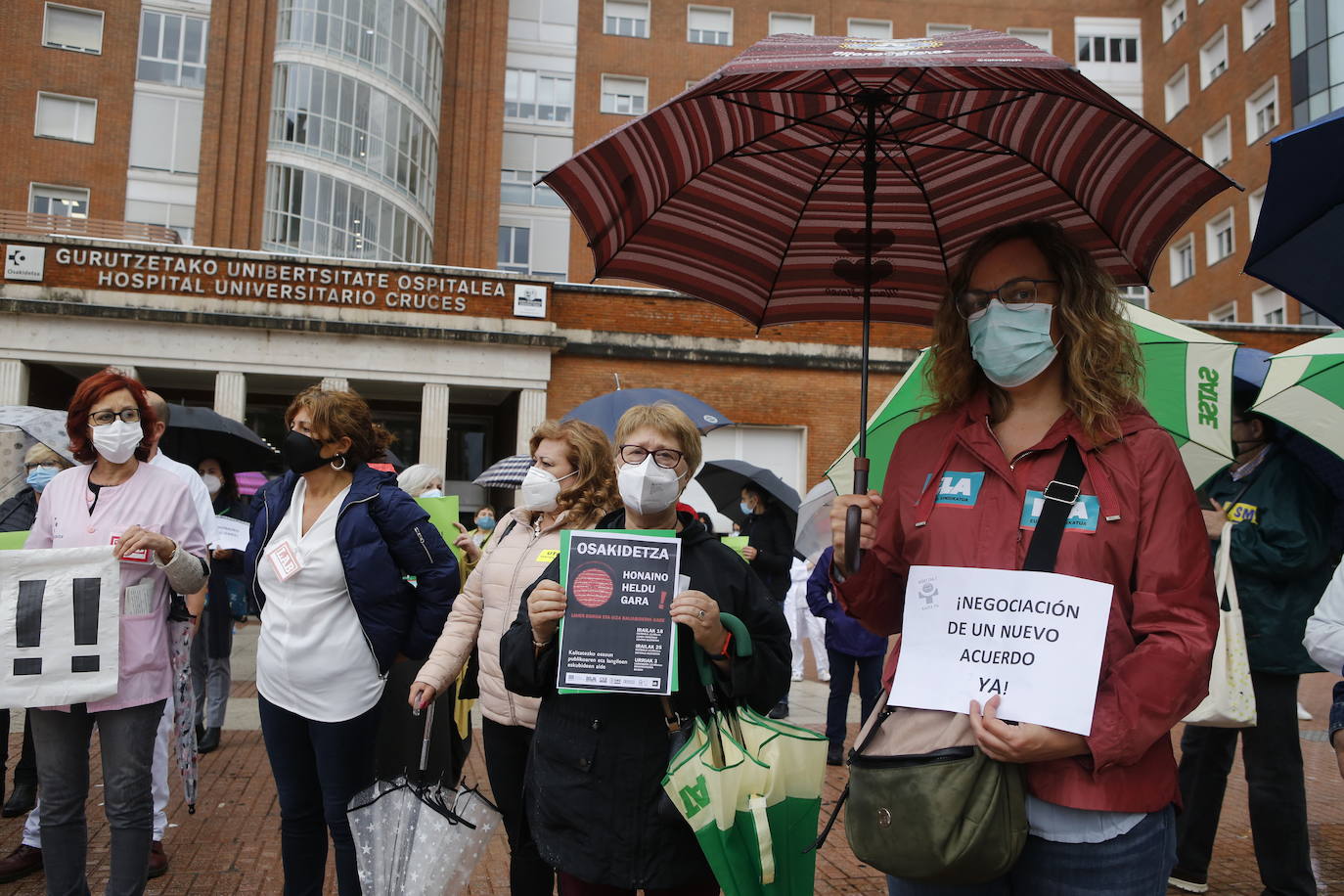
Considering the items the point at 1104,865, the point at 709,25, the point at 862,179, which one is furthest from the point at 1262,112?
the point at 1104,865

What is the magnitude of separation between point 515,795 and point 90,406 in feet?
7.96

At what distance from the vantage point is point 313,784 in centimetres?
394

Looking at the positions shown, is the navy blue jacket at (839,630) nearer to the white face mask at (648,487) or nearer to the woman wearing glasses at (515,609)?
the woman wearing glasses at (515,609)

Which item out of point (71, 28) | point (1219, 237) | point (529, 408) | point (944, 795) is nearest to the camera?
point (944, 795)

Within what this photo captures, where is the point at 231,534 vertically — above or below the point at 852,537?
below

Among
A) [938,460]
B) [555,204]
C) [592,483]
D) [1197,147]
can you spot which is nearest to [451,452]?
[555,204]

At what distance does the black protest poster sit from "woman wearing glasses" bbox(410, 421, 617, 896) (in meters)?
1.06

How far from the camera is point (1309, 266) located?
256cm

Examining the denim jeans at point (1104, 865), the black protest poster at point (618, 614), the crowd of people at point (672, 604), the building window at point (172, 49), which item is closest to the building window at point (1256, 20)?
the building window at point (172, 49)

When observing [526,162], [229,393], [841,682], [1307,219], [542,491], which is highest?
[526,162]

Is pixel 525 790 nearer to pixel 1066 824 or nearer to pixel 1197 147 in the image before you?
pixel 1066 824

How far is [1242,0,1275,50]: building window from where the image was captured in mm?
33125

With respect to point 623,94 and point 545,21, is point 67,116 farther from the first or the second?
point 623,94

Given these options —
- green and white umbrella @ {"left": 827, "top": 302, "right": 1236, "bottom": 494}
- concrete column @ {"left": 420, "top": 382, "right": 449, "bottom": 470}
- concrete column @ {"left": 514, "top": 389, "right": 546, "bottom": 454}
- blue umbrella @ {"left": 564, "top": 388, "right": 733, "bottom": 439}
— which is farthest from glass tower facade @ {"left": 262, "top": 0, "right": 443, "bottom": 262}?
green and white umbrella @ {"left": 827, "top": 302, "right": 1236, "bottom": 494}
